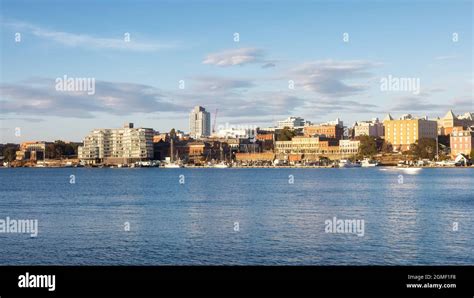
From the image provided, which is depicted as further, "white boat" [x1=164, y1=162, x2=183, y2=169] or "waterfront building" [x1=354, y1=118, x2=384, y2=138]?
"waterfront building" [x1=354, y1=118, x2=384, y2=138]

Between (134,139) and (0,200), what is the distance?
87.2 meters

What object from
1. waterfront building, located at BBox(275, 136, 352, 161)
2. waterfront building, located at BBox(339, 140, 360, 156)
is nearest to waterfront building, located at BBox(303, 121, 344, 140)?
waterfront building, located at BBox(275, 136, 352, 161)

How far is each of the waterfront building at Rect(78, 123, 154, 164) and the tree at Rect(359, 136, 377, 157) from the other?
3735cm

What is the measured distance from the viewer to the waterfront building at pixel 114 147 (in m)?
124

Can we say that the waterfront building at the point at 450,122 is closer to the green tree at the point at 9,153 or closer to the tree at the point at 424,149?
the tree at the point at 424,149

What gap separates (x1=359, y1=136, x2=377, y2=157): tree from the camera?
11788cm

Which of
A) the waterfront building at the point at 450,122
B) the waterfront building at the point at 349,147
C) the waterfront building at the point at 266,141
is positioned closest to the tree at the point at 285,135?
the waterfront building at the point at 266,141

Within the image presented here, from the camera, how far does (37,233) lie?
19.9m

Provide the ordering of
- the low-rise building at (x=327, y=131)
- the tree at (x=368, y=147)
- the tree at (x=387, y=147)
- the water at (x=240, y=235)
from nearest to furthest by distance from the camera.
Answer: the water at (x=240, y=235) < the tree at (x=368, y=147) < the tree at (x=387, y=147) < the low-rise building at (x=327, y=131)

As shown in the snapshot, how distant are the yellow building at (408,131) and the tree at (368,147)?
19.1 ft

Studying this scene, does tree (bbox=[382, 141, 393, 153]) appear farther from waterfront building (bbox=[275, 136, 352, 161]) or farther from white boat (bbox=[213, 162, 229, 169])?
white boat (bbox=[213, 162, 229, 169])

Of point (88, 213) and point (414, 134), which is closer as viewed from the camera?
point (88, 213)
